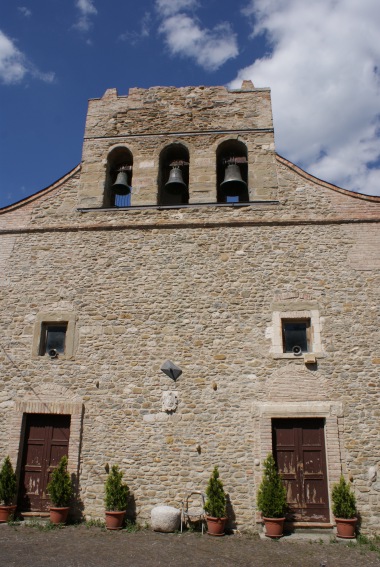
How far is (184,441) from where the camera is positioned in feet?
28.2

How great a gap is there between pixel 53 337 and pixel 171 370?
275 centimetres

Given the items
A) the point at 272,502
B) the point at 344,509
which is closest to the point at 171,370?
the point at 272,502

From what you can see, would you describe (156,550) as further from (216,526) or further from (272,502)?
(272,502)

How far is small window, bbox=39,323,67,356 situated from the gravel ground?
3373 millimetres

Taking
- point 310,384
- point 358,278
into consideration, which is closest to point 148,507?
point 310,384

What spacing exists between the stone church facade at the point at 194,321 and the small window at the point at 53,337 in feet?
0.10

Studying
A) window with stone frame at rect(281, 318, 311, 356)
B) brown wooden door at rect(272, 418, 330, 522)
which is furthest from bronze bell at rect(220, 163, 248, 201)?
brown wooden door at rect(272, 418, 330, 522)

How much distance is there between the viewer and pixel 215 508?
25.9ft

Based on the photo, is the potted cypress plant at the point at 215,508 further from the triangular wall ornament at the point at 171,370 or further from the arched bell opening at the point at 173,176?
the arched bell opening at the point at 173,176

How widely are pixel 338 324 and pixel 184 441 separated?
3.82 metres

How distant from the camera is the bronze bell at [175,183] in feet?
34.2

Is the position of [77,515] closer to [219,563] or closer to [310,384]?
[219,563]

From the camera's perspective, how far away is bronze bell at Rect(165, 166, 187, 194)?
10.4 meters

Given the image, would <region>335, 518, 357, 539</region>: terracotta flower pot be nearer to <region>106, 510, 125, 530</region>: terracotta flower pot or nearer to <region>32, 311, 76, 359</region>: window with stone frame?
<region>106, 510, 125, 530</region>: terracotta flower pot
